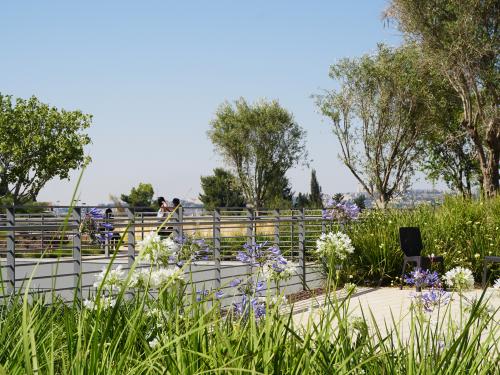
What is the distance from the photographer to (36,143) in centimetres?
3916

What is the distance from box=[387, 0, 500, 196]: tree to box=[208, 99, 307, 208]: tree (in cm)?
2835

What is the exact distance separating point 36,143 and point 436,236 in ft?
95.4

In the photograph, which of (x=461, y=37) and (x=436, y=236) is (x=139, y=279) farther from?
→ (x=461, y=37)

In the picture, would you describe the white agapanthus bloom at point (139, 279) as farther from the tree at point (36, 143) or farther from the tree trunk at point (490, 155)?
the tree at point (36, 143)

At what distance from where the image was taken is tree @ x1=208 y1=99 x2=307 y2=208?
53312 mm

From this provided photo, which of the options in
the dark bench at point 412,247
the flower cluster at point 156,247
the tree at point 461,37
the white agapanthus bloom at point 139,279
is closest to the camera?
the flower cluster at point 156,247

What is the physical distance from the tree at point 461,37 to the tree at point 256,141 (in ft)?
93.0

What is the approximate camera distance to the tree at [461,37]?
2440 centimetres

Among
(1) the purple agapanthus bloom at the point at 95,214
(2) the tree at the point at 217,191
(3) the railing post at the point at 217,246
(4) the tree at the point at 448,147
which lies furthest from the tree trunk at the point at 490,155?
(2) the tree at the point at 217,191

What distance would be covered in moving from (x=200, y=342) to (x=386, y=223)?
37.3ft

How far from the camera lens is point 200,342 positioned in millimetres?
3105

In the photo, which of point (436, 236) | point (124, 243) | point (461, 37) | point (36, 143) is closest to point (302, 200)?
point (36, 143)

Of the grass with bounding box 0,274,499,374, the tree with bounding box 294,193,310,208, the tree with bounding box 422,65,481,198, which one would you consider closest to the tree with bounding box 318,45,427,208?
the tree with bounding box 422,65,481,198

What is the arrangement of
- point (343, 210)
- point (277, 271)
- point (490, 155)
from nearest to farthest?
point (277, 271) → point (343, 210) → point (490, 155)
